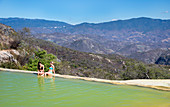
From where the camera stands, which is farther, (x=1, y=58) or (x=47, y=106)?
(x=1, y=58)

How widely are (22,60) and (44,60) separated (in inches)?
171

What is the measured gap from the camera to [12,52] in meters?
26.5

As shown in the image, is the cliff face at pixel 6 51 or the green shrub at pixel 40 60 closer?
the cliff face at pixel 6 51

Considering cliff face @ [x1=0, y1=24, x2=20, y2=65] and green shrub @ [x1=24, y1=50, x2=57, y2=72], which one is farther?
green shrub @ [x1=24, y1=50, x2=57, y2=72]

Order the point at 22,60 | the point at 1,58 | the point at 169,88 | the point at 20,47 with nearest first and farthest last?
the point at 169,88 → the point at 1,58 → the point at 22,60 → the point at 20,47

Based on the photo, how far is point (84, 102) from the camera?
6062mm

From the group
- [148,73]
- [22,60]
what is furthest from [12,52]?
[148,73]

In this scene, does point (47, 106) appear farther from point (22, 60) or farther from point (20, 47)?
point (20, 47)

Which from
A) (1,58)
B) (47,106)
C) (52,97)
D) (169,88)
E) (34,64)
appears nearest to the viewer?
(47,106)

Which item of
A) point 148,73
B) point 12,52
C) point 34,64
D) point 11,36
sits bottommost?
point 148,73

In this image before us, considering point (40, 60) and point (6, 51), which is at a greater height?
point (6, 51)

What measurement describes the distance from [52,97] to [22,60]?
74.0 feet

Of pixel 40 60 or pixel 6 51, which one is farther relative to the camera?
pixel 6 51

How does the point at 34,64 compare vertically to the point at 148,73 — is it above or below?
above
